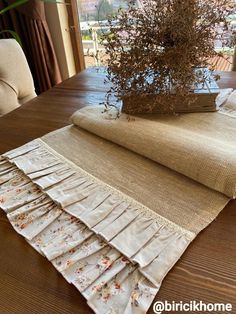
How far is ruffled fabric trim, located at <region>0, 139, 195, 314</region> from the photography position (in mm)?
384

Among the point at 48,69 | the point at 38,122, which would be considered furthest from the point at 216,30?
the point at 48,69

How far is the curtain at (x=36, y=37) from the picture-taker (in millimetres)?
1947

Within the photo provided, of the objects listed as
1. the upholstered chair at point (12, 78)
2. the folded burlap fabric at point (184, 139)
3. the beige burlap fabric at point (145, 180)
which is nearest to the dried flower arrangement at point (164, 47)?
the folded burlap fabric at point (184, 139)

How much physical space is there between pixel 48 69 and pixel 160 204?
2012 mm

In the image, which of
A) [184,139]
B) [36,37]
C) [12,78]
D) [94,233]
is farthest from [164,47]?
[36,37]

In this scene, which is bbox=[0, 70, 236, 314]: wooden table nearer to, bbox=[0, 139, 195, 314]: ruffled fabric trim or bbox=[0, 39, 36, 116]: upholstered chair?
bbox=[0, 139, 195, 314]: ruffled fabric trim

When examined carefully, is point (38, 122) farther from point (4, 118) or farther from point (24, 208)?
point (24, 208)

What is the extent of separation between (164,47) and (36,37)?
1.68 metres

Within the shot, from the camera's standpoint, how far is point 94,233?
1.52 feet

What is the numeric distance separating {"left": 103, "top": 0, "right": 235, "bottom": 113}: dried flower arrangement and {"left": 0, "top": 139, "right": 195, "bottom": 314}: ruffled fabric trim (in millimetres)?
299

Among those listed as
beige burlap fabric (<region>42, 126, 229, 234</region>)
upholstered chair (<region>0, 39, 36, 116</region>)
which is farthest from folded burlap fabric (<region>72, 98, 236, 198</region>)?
upholstered chair (<region>0, 39, 36, 116</region>)

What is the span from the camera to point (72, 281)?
397 mm

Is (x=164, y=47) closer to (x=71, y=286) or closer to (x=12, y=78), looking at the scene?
(x=71, y=286)

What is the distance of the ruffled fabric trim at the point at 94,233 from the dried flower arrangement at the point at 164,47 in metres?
0.30
